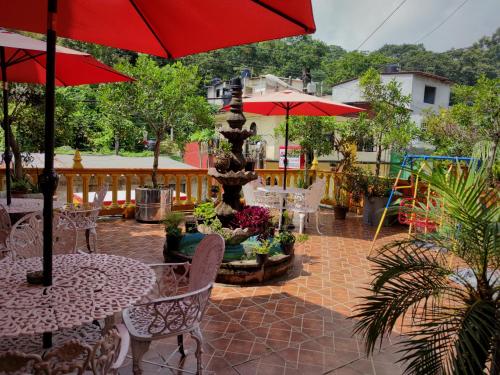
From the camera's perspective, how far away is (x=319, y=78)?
42.4 m

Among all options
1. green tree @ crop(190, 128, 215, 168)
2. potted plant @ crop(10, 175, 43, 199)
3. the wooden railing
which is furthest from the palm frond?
green tree @ crop(190, 128, 215, 168)

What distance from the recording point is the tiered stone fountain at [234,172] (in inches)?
215

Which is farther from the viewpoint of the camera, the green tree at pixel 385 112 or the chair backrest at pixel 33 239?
the green tree at pixel 385 112

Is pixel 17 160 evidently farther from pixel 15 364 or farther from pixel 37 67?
pixel 15 364

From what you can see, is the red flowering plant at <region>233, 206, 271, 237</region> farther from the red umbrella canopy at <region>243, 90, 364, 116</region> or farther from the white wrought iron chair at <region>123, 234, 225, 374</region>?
A: the white wrought iron chair at <region>123, 234, 225, 374</region>

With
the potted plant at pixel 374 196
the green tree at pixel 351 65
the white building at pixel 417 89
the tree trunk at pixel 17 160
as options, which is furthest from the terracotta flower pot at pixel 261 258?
the green tree at pixel 351 65

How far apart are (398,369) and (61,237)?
298 centimetres

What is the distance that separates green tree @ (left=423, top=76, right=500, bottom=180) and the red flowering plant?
2847 millimetres

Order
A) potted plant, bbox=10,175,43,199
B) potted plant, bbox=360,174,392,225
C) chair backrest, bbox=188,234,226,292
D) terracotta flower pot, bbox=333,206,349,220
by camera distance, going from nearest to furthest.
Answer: chair backrest, bbox=188,234,226,292, potted plant, bbox=10,175,43,199, potted plant, bbox=360,174,392,225, terracotta flower pot, bbox=333,206,349,220

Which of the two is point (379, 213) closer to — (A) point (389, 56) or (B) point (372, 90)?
(B) point (372, 90)

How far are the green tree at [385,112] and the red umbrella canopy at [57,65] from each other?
6.57 meters

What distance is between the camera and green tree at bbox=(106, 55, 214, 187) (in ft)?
24.3

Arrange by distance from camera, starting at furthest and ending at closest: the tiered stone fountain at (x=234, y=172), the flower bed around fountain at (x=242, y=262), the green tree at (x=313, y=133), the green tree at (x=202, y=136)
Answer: the green tree at (x=202, y=136), the green tree at (x=313, y=133), the tiered stone fountain at (x=234, y=172), the flower bed around fountain at (x=242, y=262)

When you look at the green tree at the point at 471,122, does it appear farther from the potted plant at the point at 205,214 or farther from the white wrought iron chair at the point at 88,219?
the white wrought iron chair at the point at 88,219
